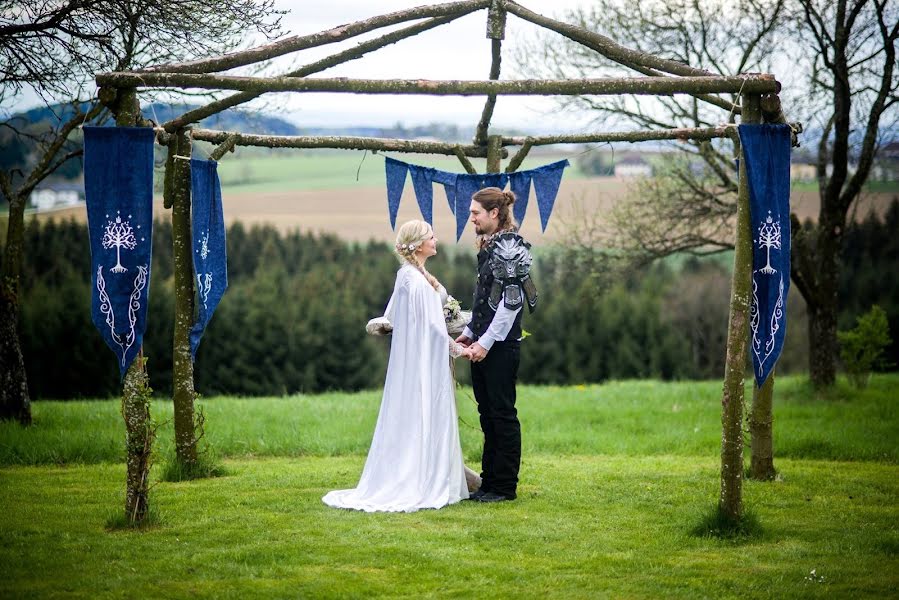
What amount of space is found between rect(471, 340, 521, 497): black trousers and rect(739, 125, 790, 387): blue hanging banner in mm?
1776

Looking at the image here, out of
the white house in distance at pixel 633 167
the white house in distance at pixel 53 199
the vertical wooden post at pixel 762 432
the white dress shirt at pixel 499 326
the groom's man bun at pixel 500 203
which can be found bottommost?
the vertical wooden post at pixel 762 432

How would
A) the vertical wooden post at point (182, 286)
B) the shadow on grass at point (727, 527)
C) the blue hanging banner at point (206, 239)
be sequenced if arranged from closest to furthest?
the shadow on grass at point (727, 527) → the blue hanging banner at point (206, 239) → the vertical wooden post at point (182, 286)

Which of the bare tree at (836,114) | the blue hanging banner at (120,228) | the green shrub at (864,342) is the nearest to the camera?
the blue hanging banner at (120,228)

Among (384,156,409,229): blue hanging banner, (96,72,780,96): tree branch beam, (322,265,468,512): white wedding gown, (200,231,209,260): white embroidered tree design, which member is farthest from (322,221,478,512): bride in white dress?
(384,156,409,229): blue hanging banner

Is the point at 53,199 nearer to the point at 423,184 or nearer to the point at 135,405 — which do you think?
the point at 423,184

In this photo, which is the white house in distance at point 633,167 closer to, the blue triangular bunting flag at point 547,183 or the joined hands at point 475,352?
the blue triangular bunting flag at point 547,183

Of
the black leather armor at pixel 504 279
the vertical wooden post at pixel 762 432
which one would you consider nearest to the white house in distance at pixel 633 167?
the vertical wooden post at pixel 762 432

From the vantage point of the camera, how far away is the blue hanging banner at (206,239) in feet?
25.6

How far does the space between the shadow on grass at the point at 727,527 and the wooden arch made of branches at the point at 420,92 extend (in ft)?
0.17

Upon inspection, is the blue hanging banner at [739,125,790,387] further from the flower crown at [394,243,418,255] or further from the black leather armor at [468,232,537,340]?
the flower crown at [394,243,418,255]

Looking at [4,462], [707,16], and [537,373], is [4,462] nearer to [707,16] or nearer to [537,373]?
[707,16]

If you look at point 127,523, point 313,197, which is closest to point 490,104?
point 127,523

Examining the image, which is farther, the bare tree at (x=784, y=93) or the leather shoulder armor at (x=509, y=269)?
the bare tree at (x=784, y=93)

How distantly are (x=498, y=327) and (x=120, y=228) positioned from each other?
8.68ft
